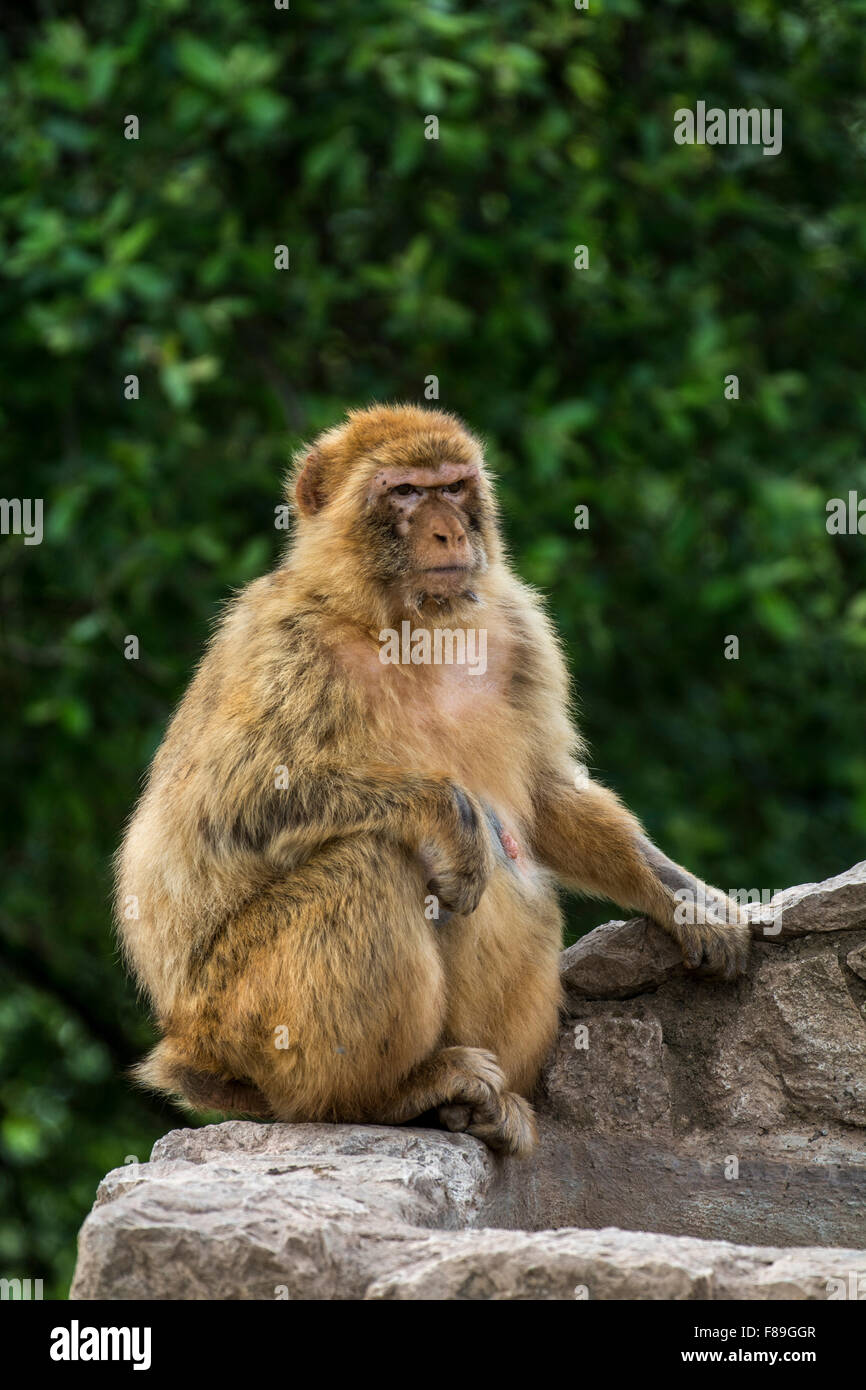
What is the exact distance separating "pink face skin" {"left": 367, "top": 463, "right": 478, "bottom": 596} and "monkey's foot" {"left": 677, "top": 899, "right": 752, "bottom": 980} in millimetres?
1032

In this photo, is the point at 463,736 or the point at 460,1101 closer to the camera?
the point at 460,1101

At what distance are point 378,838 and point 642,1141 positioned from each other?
109 cm

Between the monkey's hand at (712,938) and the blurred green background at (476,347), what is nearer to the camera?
the monkey's hand at (712,938)

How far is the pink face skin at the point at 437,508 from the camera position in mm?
4270

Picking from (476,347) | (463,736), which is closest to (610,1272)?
(463,736)

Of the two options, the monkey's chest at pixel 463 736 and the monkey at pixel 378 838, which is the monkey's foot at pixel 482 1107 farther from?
the monkey's chest at pixel 463 736

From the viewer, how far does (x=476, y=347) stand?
24.6 feet

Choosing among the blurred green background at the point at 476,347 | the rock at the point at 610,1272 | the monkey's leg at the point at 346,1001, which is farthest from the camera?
the blurred green background at the point at 476,347

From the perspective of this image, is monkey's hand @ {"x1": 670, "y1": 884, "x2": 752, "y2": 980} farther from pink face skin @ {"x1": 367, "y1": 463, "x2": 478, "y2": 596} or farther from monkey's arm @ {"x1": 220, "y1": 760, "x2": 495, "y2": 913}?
pink face skin @ {"x1": 367, "y1": 463, "x2": 478, "y2": 596}

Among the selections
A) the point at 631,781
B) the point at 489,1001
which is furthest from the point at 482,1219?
the point at 631,781

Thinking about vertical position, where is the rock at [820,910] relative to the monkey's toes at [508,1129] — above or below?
above

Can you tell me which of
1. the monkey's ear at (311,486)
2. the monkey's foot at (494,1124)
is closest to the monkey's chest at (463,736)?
the monkey's ear at (311,486)

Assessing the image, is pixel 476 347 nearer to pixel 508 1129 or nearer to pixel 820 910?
pixel 820 910

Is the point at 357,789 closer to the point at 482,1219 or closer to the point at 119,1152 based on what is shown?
the point at 482,1219
